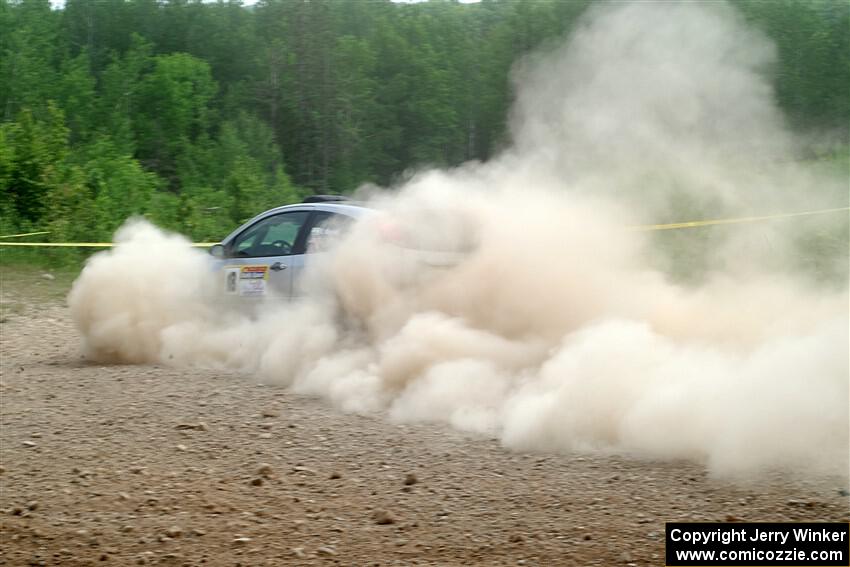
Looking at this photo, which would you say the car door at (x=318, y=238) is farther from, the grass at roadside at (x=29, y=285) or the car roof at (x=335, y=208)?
the grass at roadside at (x=29, y=285)

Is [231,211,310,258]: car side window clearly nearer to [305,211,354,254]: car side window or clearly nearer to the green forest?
[305,211,354,254]: car side window

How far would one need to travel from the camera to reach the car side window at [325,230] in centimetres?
1016

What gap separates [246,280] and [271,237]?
0.56 m

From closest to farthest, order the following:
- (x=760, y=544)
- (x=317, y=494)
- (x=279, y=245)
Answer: (x=760, y=544), (x=317, y=494), (x=279, y=245)

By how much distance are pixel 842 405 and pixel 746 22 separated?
580 centimetres

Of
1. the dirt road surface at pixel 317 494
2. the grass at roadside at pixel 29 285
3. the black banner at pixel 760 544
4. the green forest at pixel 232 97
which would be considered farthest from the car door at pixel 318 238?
the green forest at pixel 232 97

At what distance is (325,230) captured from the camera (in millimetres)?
10312

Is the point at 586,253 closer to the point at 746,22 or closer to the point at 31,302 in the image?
the point at 746,22

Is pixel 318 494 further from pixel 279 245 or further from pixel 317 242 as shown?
pixel 279 245

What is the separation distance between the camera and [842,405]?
5.87 meters

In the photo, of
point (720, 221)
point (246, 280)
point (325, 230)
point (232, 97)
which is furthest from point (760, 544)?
point (232, 97)

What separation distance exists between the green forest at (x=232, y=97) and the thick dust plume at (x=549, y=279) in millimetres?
13153

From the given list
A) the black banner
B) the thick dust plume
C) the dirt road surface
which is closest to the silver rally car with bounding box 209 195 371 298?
the thick dust plume

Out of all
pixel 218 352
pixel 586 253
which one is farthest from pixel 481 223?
pixel 218 352
